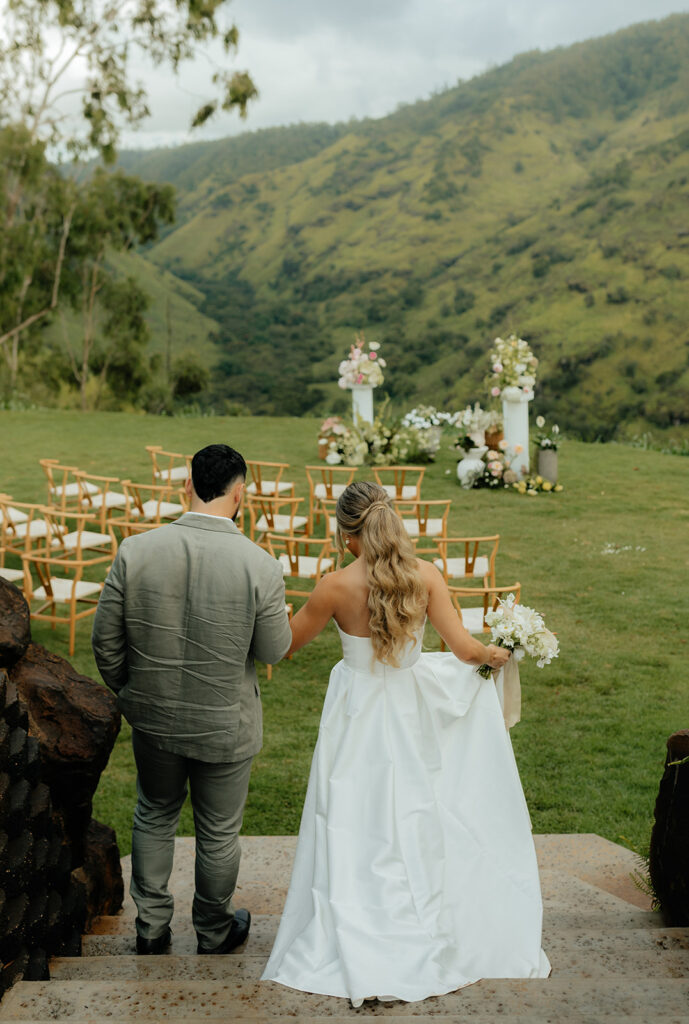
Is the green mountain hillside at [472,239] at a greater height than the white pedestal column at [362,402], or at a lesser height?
greater

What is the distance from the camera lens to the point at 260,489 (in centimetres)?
1088

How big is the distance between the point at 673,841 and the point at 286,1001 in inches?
61.9

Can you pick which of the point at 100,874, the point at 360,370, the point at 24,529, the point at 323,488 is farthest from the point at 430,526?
the point at 100,874

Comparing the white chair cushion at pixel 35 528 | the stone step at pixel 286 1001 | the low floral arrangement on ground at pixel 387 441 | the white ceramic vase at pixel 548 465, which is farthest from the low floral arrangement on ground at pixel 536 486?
the stone step at pixel 286 1001

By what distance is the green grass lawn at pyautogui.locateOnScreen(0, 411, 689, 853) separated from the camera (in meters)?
4.71

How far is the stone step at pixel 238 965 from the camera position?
8.51 feet

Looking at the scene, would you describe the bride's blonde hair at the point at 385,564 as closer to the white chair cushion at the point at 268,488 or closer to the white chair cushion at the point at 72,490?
the white chair cushion at the point at 72,490

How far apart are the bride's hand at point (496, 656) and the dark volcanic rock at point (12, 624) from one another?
1.53m

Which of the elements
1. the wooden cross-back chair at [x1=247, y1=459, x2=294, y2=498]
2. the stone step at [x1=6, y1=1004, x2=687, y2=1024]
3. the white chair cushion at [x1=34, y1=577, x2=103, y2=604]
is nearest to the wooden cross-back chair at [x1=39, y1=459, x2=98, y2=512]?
the wooden cross-back chair at [x1=247, y1=459, x2=294, y2=498]

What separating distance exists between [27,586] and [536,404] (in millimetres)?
42640

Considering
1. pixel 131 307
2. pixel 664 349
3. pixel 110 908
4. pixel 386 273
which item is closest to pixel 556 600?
pixel 110 908

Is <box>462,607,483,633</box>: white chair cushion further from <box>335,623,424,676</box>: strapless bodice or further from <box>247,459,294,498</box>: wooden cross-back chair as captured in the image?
<box>335,623,424,676</box>: strapless bodice

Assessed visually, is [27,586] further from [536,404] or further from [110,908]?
[536,404]

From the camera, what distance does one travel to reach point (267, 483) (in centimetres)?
1299
